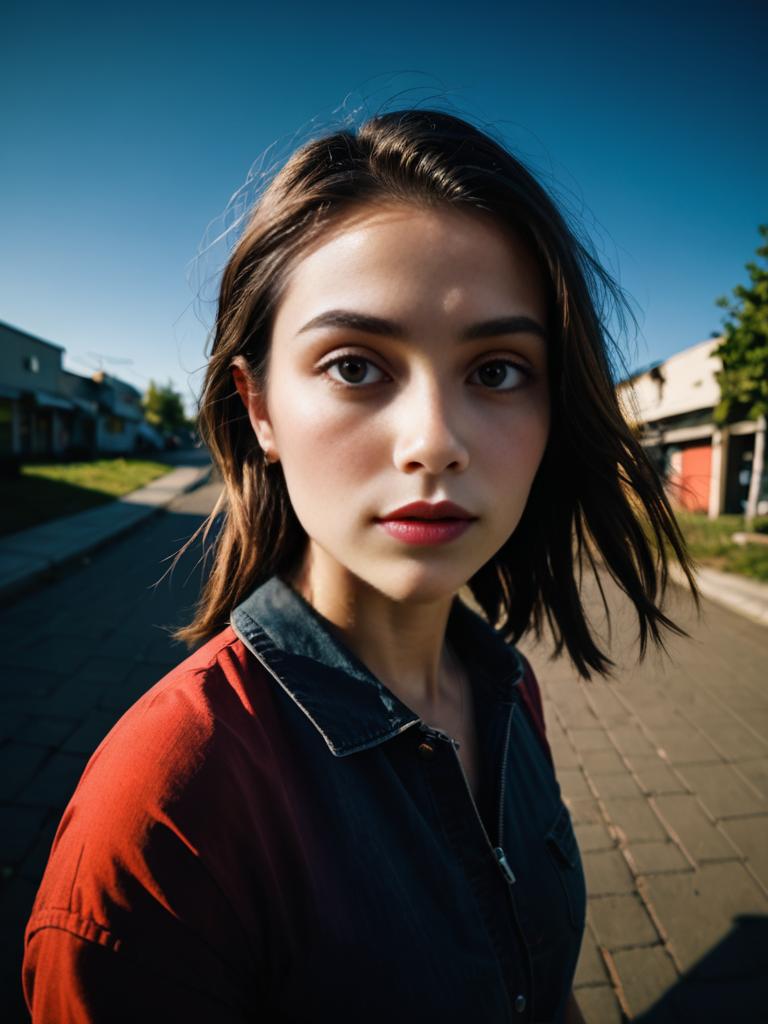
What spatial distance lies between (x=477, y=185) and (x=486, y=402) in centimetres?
41

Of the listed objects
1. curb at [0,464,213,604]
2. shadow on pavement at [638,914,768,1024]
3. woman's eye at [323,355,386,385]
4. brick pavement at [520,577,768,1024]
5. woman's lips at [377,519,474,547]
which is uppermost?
woman's eye at [323,355,386,385]

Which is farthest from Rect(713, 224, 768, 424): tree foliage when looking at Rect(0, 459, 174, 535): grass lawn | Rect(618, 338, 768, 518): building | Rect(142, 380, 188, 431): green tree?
Rect(142, 380, 188, 431): green tree

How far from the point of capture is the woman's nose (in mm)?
819

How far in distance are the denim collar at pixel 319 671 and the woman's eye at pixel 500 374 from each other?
539mm

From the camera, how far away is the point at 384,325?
0.83m

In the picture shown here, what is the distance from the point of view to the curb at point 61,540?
5582mm

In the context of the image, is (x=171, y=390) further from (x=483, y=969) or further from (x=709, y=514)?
(x=483, y=969)

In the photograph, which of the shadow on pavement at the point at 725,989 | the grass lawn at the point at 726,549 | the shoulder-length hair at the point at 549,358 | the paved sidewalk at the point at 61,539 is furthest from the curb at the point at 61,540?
the grass lawn at the point at 726,549

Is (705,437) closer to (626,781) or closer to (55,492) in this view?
(626,781)

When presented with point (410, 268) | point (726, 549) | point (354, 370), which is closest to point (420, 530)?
point (354, 370)

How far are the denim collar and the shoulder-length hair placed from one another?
0.89 ft

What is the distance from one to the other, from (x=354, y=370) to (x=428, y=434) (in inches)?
7.2

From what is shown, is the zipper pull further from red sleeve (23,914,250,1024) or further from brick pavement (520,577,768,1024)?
brick pavement (520,577,768,1024)

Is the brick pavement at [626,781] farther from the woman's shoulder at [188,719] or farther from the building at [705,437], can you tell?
the building at [705,437]
